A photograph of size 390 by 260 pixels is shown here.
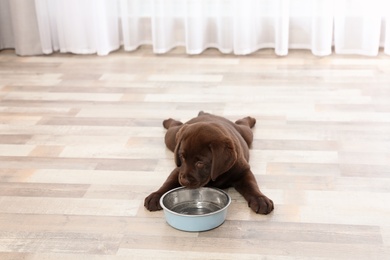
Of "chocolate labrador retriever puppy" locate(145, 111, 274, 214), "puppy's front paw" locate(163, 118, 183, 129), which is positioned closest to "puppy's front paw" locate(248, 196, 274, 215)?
"chocolate labrador retriever puppy" locate(145, 111, 274, 214)

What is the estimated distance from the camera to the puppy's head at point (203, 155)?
2.29m

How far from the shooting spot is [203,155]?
7.52ft

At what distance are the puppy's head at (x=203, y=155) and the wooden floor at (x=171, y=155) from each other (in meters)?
0.17

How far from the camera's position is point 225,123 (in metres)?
2.63

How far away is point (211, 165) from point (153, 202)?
257 mm

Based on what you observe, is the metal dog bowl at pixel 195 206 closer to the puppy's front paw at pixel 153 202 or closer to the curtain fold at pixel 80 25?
the puppy's front paw at pixel 153 202

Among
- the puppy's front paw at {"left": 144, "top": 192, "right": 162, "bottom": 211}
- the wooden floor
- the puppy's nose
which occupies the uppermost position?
the puppy's nose

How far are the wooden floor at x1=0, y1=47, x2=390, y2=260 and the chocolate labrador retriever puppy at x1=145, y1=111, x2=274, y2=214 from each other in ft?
0.19

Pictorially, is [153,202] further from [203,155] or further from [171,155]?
[171,155]

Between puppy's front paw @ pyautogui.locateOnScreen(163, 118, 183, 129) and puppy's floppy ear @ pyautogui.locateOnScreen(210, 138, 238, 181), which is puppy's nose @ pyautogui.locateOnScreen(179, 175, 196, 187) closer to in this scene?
puppy's floppy ear @ pyautogui.locateOnScreen(210, 138, 238, 181)

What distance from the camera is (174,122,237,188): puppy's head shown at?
229 cm

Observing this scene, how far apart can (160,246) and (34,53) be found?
253 centimetres

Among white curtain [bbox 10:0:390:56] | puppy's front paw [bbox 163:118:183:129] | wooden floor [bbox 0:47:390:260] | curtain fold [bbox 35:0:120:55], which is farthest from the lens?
curtain fold [bbox 35:0:120:55]

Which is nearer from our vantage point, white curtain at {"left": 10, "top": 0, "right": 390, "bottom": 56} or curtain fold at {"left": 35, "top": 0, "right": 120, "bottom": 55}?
white curtain at {"left": 10, "top": 0, "right": 390, "bottom": 56}
